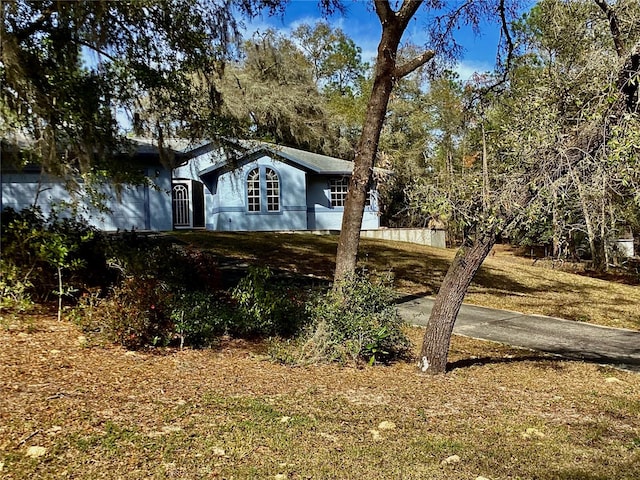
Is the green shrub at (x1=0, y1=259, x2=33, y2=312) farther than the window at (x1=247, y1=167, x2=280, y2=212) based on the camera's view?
No

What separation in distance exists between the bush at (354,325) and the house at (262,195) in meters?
16.4

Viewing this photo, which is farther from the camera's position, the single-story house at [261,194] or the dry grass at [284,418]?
the single-story house at [261,194]

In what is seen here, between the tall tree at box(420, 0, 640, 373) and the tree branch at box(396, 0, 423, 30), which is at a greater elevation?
the tree branch at box(396, 0, 423, 30)

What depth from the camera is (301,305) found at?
28.7 ft

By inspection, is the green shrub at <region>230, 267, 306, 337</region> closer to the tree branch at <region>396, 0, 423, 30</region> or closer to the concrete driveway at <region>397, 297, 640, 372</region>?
the concrete driveway at <region>397, 297, 640, 372</region>

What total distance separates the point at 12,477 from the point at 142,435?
37.0 inches

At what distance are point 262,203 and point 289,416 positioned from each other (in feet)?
64.3

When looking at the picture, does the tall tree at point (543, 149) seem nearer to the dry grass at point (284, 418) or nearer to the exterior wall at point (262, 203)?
the dry grass at point (284, 418)

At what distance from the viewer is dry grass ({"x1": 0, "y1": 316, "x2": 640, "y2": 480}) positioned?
150 inches

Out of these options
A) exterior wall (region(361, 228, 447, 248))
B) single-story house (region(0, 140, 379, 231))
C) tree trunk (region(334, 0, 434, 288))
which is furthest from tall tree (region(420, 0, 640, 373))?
exterior wall (region(361, 228, 447, 248))

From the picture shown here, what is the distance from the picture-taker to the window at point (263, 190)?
78.7ft

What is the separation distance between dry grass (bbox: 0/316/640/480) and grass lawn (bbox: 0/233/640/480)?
16mm

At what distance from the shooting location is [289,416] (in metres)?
4.86

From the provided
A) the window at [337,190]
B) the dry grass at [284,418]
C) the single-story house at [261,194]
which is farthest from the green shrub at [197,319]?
the window at [337,190]
